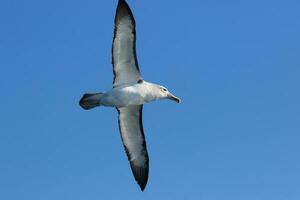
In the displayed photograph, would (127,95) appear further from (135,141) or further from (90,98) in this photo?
(135,141)

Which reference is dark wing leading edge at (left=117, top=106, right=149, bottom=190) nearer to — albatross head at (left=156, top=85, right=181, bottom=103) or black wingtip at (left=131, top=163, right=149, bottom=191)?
black wingtip at (left=131, top=163, right=149, bottom=191)

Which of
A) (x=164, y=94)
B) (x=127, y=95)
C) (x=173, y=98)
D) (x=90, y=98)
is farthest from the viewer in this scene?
(x=173, y=98)

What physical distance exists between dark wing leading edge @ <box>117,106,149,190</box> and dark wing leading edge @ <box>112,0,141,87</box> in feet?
4.69

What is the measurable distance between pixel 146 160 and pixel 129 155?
56 cm

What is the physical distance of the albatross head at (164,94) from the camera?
21016 millimetres

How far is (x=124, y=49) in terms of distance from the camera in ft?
66.4

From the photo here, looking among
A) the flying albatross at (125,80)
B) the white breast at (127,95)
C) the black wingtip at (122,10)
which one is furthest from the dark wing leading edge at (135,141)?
the black wingtip at (122,10)

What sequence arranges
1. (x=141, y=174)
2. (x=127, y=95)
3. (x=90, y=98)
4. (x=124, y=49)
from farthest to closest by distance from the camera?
(x=141, y=174) < (x=124, y=49) < (x=127, y=95) < (x=90, y=98)

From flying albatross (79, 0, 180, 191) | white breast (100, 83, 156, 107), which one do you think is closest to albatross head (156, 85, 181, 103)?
flying albatross (79, 0, 180, 191)

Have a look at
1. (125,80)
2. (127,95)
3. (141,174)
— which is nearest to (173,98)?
(125,80)

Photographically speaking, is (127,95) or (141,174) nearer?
(127,95)

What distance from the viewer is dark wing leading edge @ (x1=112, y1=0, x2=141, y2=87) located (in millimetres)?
20125

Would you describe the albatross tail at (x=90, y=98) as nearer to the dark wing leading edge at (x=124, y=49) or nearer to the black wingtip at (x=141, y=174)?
the dark wing leading edge at (x=124, y=49)

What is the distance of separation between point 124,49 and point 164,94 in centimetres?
206
